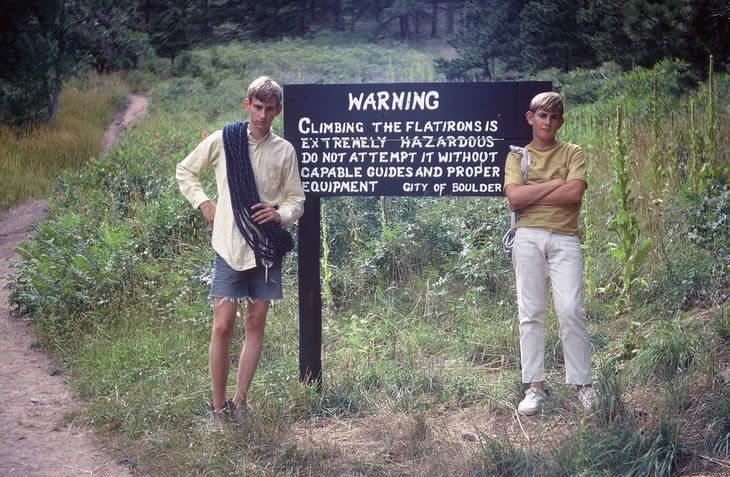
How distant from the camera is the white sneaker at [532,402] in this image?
5.36 m

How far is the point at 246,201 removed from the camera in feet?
17.4

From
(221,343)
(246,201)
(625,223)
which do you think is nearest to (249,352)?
(221,343)

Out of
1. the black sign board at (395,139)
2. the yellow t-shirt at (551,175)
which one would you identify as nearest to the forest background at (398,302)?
the yellow t-shirt at (551,175)

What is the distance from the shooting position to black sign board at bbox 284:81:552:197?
585cm

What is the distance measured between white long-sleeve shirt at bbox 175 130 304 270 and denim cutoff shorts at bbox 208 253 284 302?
86 millimetres

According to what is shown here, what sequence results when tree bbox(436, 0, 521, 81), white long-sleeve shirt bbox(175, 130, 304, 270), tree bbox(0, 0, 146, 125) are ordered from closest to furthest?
white long-sleeve shirt bbox(175, 130, 304, 270) → tree bbox(0, 0, 146, 125) → tree bbox(436, 0, 521, 81)

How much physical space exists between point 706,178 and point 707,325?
1.94m

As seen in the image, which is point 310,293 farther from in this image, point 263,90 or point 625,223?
point 625,223

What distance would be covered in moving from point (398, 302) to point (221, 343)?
2568 mm

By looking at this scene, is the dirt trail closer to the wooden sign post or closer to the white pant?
the wooden sign post

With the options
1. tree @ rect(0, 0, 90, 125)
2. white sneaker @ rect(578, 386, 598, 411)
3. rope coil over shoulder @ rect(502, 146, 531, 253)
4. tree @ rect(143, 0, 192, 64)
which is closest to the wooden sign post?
rope coil over shoulder @ rect(502, 146, 531, 253)

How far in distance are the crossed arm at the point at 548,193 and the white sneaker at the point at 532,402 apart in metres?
1.08

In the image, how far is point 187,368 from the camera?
6.54 metres

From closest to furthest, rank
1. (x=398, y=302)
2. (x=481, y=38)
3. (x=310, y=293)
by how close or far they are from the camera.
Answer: (x=310, y=293), (x=398, y=302), (x=481, y=38)
